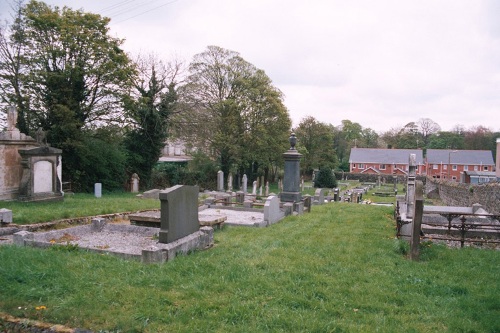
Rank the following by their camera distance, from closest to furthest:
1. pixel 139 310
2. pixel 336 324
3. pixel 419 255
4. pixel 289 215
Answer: pixel 336 324 < pixel 139 310 < pixel 419 255 < pixel 289 215

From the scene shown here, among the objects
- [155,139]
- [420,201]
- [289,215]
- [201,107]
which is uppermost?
[201,107]

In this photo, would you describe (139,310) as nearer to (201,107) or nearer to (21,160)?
(21,160)

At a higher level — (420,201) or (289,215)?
(420,201)

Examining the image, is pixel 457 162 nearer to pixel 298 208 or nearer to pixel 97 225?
pixel 298 208

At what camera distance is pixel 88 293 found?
5.14 meters

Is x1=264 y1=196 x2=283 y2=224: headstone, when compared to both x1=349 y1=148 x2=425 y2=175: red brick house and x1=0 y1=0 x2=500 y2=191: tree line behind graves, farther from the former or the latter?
x1=349 y1=148 x2=425 y2=175: red brick house

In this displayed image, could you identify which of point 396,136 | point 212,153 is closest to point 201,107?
point 212,153

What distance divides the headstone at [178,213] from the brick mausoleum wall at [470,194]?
14.8 metres

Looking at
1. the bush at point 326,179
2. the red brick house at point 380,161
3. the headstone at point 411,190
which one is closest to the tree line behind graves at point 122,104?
the bush at point 326,179

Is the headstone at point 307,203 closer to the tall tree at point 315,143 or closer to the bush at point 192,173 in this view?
the bush at point 192,173

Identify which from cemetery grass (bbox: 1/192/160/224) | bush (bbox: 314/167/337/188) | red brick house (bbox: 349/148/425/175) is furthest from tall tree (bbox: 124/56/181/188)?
red brick house (bbox: 349/148/425/175)

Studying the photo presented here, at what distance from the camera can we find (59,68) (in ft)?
75.6

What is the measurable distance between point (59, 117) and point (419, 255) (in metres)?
20.4

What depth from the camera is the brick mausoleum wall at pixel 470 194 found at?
739 inches
